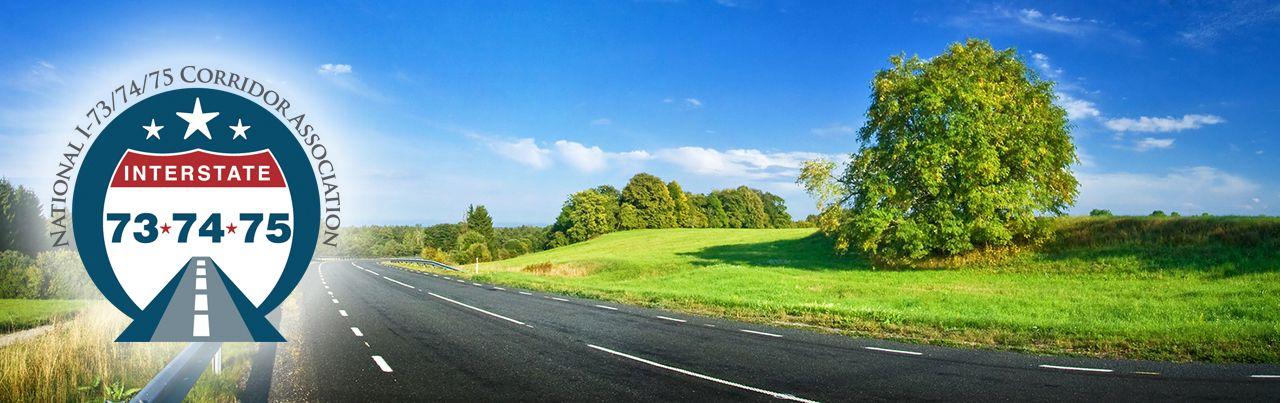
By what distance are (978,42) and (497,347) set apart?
30.7 metres

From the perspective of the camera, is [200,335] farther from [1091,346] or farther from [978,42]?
[978,42]

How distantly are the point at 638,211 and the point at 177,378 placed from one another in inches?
3788

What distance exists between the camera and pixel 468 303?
2145cm

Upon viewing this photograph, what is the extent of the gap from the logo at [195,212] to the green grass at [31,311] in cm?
972

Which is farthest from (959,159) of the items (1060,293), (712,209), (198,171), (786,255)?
(712,209)

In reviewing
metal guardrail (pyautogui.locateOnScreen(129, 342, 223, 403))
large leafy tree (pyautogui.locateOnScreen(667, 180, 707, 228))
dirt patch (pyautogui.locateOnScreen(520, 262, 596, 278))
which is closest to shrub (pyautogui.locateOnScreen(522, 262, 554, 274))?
dirt patch (pyautogui.locateOnScreen(520, 262, 596, 278))

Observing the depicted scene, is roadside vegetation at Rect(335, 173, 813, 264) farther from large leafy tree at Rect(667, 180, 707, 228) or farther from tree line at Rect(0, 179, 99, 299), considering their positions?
tree line at Rect(0, 179, 99, 299)

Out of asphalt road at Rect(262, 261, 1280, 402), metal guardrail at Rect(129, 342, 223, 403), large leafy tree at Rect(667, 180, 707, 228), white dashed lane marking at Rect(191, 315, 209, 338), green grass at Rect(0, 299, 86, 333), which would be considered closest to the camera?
metal guardrail at Rect(129, 342, 223, 403)

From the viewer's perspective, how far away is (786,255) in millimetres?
44719

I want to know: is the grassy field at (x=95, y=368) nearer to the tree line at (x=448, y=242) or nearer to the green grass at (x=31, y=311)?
the green grass at (x=31, y=311)

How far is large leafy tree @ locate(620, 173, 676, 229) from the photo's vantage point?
335 ft

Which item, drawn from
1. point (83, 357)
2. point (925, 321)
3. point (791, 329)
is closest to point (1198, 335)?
point (925, 321)

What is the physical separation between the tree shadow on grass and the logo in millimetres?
29462

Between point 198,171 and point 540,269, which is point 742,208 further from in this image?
point 198,171
